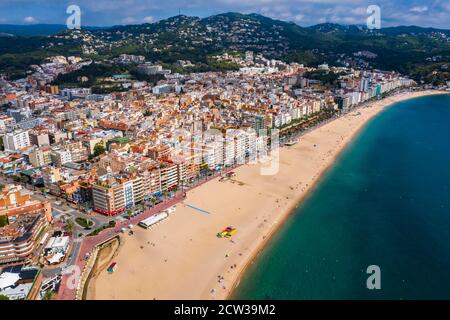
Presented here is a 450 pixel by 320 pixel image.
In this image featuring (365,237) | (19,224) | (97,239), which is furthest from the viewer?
(365,237)

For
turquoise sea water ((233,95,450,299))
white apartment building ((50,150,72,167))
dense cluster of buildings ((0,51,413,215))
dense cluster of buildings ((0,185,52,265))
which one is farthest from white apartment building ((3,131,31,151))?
turquoise sea water ((233,95,450,299))

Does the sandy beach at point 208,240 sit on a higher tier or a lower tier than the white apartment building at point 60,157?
lower

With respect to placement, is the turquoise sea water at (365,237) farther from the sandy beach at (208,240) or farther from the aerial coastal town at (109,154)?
the aerial coastal town at (109,154)

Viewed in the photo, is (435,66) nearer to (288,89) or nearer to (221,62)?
(288,89)

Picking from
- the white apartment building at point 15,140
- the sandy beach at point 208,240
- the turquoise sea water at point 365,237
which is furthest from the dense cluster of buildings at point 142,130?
the turquoise sea water at point 365,237

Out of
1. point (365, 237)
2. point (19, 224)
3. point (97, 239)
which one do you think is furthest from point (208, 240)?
point (19, 224)

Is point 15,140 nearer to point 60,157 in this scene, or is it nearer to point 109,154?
point 60,157
